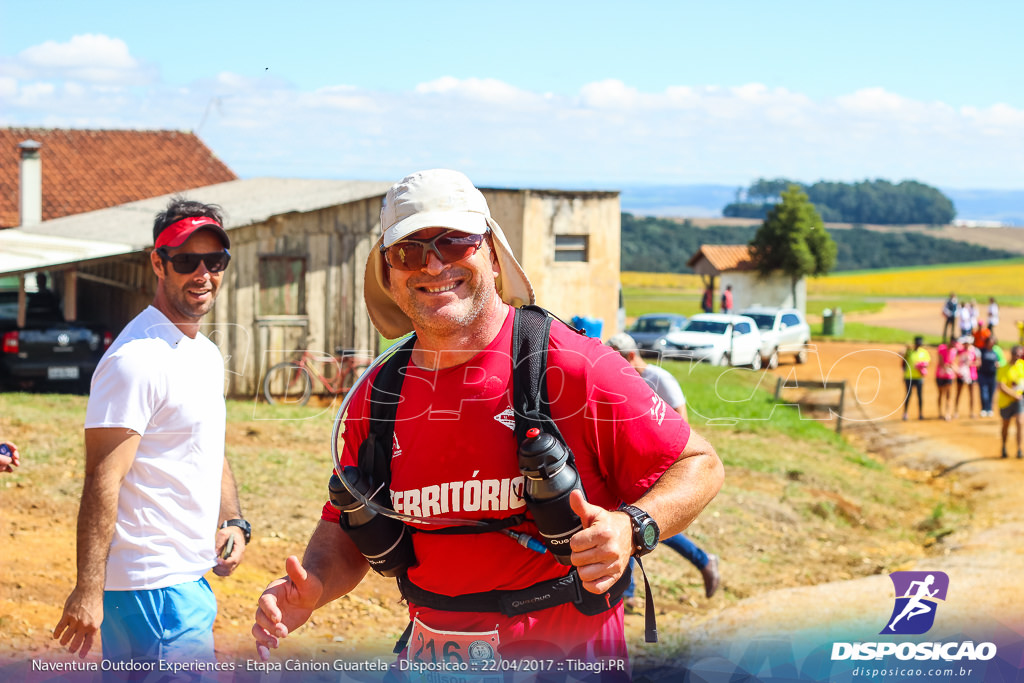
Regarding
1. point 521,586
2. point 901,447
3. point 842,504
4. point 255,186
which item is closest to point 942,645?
point 521,586

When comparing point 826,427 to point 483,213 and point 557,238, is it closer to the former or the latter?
point 557,238

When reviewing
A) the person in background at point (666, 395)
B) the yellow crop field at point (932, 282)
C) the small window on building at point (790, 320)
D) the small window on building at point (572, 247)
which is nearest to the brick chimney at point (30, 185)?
the small window on building at point (572, 247)

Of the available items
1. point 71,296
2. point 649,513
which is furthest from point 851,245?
point 649,513

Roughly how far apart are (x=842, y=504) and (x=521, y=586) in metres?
12.1

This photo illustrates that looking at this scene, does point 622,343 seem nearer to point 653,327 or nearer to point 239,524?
point 239,524

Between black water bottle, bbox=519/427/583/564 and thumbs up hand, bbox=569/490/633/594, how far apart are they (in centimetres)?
15

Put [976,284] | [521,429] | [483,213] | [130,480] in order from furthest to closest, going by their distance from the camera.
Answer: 1. [976,284]
2. [130,480]
3. [483,213]
4. [521,429]

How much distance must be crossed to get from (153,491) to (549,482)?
188cm

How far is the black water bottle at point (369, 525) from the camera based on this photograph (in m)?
2.78

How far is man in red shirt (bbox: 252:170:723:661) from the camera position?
2627 mm

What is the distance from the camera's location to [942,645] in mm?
5520

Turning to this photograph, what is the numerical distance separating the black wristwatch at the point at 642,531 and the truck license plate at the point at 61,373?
15774mm

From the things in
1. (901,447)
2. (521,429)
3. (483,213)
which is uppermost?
(483,213)

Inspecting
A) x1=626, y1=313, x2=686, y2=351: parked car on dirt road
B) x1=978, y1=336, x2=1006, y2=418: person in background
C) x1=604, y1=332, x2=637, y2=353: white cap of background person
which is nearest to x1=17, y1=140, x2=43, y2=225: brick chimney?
x1=626, y1=313, x2=686, y2=351: parked car on dirt road
